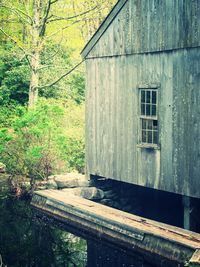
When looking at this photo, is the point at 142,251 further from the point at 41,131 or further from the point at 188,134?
the point at 41,131

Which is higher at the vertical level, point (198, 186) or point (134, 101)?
point (134, 101)

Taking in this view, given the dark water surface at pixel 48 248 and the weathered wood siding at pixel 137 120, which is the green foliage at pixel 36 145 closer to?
the dark water surface at pixel 48 248

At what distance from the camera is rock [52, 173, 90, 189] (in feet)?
54.8

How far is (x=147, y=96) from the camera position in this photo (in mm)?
13805

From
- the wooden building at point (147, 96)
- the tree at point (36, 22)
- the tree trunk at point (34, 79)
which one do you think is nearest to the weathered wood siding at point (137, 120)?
the wooden building at point (147, 96)

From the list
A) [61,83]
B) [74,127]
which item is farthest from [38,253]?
[61,83]

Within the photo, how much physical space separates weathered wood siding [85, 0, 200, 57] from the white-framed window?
1.20m

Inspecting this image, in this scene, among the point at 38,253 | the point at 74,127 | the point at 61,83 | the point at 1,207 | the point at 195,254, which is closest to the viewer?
the point at 195,254

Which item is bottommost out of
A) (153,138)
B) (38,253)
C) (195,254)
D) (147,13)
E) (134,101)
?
(38,253)

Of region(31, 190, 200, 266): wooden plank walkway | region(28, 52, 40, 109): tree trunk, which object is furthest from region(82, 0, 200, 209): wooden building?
region(28, 52, 40, 109): tree trunk

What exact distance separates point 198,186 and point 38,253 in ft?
14.9

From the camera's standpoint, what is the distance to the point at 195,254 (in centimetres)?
1034

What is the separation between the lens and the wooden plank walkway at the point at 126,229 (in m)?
11.2

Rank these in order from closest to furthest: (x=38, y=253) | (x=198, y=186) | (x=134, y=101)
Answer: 1. (x=198, y=186)
2. (x=38, y=253)
3. (x=134, y=101)
